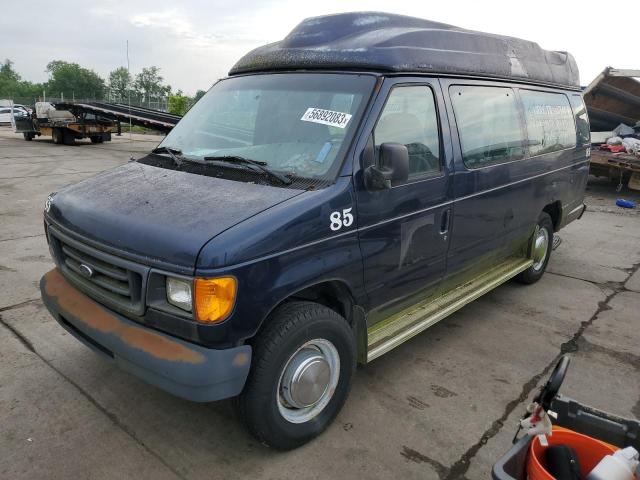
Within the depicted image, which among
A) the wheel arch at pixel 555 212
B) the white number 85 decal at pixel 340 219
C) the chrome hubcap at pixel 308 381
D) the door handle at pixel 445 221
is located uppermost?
the white number 85 decal at pixel 340 219

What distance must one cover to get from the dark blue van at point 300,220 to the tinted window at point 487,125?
19mm

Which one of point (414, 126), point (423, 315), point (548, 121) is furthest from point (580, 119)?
point (423, 315)

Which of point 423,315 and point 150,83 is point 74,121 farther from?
point 150,83

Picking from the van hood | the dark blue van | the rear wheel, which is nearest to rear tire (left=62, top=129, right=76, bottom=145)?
the rear wheel

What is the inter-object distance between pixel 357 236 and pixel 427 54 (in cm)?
143

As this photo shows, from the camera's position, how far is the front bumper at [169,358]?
2.35 metres

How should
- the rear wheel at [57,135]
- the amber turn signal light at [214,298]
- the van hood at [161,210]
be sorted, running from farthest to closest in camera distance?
1. the rear wheel at [57,135]
2. the van hood at [161,210]
3. the amber turn signal light at [214,298]

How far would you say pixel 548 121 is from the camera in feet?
16.3

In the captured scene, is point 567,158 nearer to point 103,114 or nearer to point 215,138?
point 215,138

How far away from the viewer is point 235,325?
238 cm

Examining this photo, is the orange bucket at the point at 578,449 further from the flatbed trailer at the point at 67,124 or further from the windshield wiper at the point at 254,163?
the flatbed trailer at the point at 67,124

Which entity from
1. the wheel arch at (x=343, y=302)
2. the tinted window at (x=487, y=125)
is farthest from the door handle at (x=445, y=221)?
the wheel arch at (x=343, y=302)

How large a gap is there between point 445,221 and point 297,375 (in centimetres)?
157

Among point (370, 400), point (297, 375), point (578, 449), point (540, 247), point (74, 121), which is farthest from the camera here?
point (74, 121)
